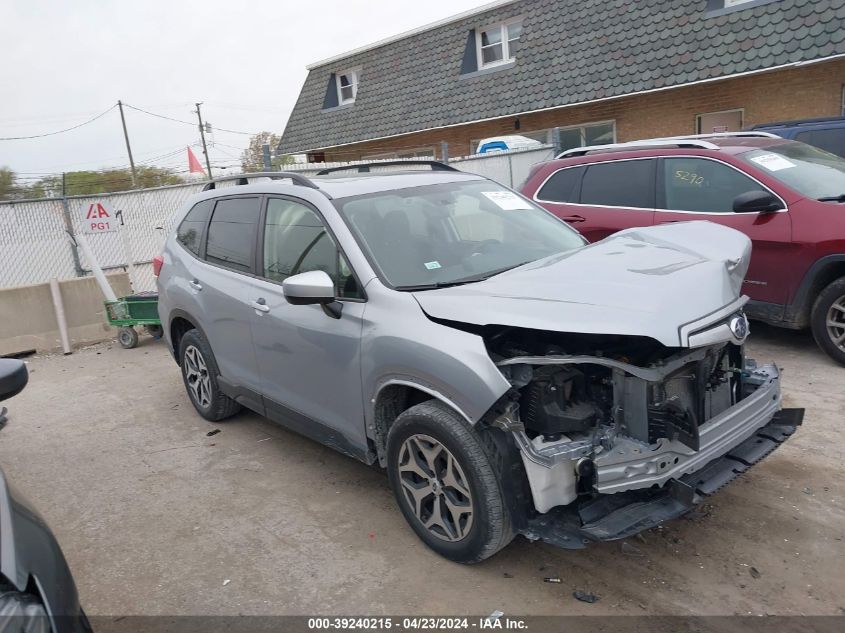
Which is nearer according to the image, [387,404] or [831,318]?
[387,404]

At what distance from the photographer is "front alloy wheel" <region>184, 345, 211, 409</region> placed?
5305 millimetres

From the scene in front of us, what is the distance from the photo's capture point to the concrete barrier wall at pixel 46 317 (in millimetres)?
8297

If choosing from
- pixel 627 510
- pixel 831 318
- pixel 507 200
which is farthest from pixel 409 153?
pixel 627 510

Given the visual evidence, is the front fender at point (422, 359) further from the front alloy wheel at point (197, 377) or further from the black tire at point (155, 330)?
the black tire at point (155, 330)

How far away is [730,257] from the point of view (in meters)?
3.40

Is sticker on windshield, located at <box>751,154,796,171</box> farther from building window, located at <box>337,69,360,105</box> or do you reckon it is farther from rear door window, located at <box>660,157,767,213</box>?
building window, located at <box>337,69,360,105</box>

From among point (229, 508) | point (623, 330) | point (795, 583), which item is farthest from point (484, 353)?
point (229, 508)

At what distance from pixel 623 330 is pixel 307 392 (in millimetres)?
2029

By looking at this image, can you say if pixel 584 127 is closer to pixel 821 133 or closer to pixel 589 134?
pixel 589 134

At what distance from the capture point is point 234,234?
4.77 metres

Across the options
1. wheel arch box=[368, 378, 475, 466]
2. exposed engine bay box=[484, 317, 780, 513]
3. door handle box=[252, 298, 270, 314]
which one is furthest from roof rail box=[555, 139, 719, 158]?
wheel arch box=[368, 378, 475, 466]

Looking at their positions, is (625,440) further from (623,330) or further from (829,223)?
(829,223)

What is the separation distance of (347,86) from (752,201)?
60.5ft

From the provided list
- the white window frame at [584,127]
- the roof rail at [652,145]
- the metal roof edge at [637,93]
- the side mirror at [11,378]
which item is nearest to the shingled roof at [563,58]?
the metal roof edge at [637,93]
